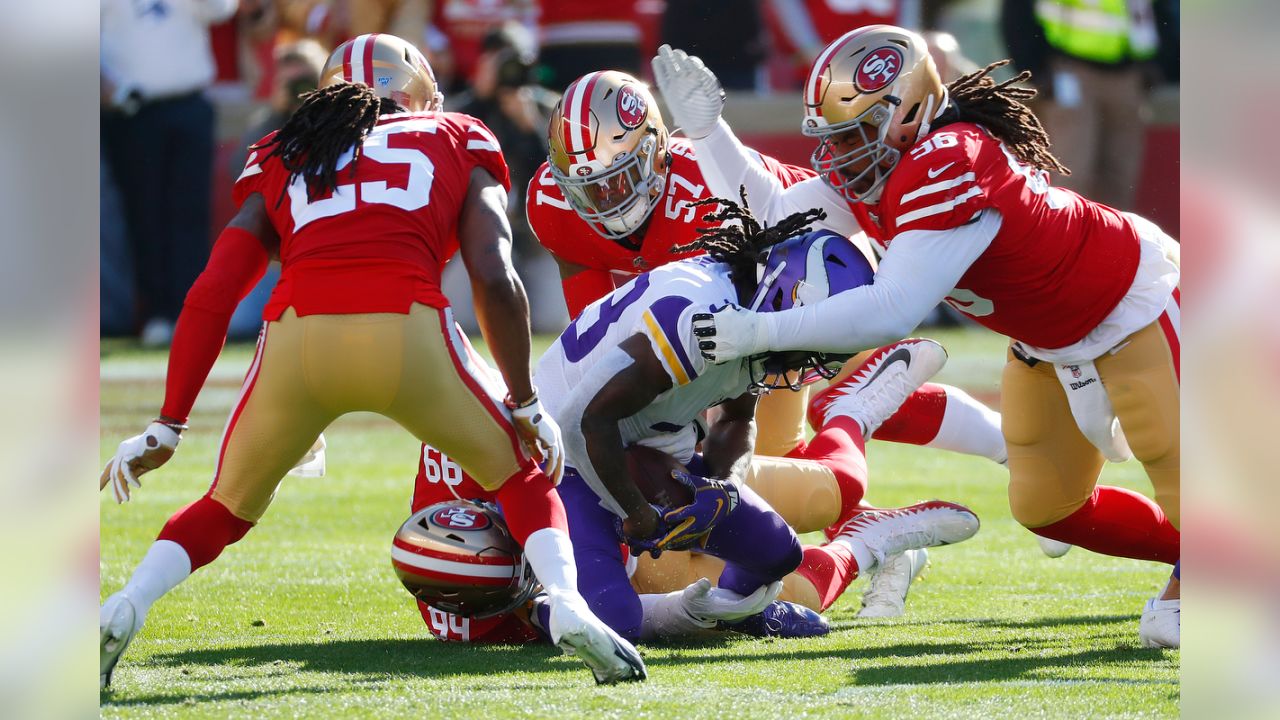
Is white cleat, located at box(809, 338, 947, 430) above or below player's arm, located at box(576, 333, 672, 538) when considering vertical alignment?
below

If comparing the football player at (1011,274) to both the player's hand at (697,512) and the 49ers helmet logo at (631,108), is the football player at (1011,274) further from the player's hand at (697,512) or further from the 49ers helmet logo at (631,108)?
the 49ers helmet logo at (631,108)

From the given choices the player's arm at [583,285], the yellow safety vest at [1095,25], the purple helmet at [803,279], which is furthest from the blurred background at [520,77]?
the purple helmet at [803,279]

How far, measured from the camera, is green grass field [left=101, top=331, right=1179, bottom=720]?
3217 millimetres

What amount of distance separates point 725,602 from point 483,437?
0.85 m

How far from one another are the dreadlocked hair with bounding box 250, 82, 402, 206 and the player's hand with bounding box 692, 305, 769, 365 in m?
0.87

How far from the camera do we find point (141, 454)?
3.58m

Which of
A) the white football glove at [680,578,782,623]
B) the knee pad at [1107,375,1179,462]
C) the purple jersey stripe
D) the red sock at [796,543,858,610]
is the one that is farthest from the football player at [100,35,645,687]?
the knee pad at [1107,375,1179,462]

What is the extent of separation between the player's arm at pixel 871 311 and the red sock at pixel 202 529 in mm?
1130

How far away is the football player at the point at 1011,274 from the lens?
375 cm

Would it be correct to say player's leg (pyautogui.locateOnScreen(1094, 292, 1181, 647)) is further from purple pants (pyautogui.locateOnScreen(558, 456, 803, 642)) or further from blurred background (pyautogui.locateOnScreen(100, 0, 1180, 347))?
blurred background (pyautogui.locateOnScreen(100, 0, 1180, 347))

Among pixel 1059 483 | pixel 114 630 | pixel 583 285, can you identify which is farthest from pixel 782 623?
pixel 114 630

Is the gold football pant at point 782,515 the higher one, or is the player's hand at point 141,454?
the player's hand at point 141,454
